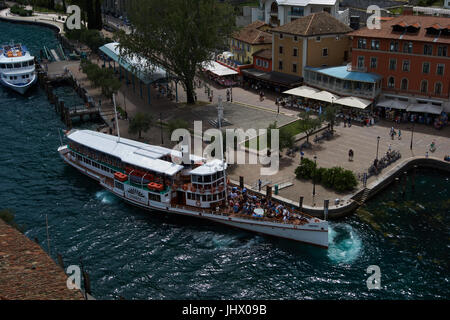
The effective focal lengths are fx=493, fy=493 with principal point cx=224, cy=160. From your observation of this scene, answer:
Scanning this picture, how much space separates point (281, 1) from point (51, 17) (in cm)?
10855

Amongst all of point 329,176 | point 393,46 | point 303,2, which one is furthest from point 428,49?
point 303,2

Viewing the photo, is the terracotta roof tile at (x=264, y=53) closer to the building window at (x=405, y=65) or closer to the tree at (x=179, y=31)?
the tree at (x=179, y=31)

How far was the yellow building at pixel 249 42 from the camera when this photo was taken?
9781 centimetres

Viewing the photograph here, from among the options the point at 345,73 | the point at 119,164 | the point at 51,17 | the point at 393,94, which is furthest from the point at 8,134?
the point at 51,17

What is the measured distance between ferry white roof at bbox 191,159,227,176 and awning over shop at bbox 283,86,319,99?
3198cm

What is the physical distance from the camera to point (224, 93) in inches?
3639

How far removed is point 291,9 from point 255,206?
66.8m

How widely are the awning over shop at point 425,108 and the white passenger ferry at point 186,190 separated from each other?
31.2 meters

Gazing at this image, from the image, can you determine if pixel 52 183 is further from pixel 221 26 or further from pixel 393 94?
pixel 393 94

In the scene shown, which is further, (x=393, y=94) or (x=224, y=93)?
(x=224, y=93)

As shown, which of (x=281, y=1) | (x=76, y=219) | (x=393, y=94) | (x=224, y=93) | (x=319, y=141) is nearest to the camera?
(x=76, y=219)

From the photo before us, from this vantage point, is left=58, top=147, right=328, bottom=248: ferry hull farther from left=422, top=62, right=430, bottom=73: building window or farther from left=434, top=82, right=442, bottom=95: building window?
left=422, top=62, right=430, bottom=73: building window

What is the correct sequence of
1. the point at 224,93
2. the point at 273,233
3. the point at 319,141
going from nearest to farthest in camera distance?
the point at 273,233
the point at 319,141
the point at 224,93

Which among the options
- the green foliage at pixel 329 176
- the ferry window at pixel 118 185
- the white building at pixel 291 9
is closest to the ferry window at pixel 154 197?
the ferry window at pixel 118 185
